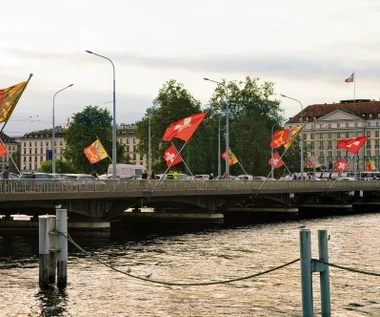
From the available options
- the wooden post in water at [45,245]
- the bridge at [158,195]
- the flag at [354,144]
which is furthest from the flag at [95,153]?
the wooden post in water at [45,245]

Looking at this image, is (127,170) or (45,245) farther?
Result: (127,170)

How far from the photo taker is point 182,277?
33.8m

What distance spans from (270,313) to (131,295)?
19.0 feet

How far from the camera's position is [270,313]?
2517 centimetres

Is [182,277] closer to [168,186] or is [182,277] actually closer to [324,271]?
[324,271]

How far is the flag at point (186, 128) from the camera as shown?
49750mm

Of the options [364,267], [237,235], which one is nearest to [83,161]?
[237,235]

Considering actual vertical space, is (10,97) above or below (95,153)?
above

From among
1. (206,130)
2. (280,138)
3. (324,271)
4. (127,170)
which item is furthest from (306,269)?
(206,130)

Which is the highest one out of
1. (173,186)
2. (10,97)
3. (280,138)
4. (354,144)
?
(10,97)

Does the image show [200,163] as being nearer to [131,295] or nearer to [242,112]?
[242,112]

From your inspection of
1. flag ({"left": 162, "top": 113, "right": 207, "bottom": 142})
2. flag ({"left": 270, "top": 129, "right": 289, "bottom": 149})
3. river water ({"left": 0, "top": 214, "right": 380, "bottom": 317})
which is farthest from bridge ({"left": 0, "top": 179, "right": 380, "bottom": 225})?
flag ({"left": 162, "top": 113, "right": 207, "bottom": 142})

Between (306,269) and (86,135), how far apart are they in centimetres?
12668

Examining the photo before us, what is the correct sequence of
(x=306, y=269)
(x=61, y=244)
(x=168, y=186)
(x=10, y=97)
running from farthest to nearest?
1. (x=168, y=186)
2. (x=10, y=97)
3. (x=61, y=244)
4. (x=306, y=269)
